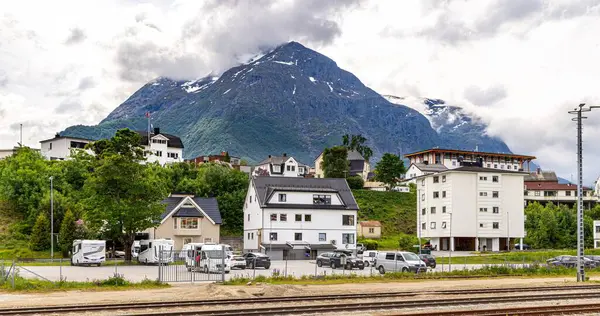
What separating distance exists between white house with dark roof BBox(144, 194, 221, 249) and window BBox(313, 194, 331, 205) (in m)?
11.8

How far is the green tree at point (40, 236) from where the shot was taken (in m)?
71.2

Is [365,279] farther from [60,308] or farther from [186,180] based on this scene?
[186,180]

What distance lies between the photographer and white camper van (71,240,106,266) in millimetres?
58094

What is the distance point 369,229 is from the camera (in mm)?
97938

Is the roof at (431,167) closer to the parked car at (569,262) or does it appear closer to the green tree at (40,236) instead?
the parked car at (569,262)

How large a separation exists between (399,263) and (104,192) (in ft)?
96.6

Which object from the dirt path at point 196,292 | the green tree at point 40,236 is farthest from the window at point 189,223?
the dirt path at point 196,292

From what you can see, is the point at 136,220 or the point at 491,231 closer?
the point at 136,220

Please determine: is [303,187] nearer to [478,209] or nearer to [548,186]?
[478,209]

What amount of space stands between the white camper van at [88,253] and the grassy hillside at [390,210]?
51104mm

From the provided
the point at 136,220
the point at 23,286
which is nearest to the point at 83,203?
the point at 136,220

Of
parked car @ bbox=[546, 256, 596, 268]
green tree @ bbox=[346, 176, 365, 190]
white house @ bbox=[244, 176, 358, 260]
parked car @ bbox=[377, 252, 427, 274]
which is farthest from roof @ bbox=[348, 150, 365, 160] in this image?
parked car @ bbox=[377, 252, 427, 274]

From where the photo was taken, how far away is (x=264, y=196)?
3162 inches

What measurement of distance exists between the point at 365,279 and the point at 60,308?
22.1 metres
